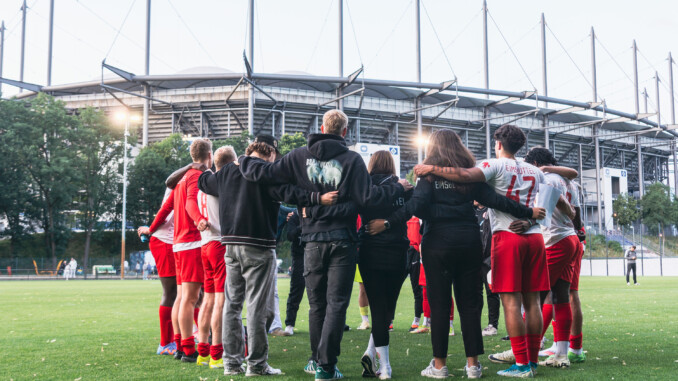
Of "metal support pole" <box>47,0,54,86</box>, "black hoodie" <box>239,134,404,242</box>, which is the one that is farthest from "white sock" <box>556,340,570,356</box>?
"metal support pole" <box>47,0,54,86</box>

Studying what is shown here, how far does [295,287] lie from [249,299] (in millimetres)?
3116

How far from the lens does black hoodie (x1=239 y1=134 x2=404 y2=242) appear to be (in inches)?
173

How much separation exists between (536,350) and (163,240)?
376 centimetres

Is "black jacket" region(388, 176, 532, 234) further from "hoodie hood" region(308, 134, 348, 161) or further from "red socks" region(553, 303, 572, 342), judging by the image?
"red socks" region(553, 303, 572, 342)

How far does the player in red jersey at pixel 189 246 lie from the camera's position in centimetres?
532

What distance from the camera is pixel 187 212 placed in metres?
5.40

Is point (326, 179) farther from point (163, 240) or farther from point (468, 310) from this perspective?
point (163, 240)

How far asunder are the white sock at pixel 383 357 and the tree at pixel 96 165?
4708 cm

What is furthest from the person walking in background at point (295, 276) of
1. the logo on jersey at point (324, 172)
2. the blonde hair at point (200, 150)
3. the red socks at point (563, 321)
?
the red socks at point (563, 321)

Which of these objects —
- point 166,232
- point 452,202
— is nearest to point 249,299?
point 166,232

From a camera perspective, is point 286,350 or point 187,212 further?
point 286,350

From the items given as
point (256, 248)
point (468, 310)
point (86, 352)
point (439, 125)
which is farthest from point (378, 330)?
point (439, 125)

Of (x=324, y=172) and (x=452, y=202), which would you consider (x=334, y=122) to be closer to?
(x=324, y=172)

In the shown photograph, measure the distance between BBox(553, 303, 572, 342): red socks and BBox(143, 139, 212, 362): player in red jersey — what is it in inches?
131
